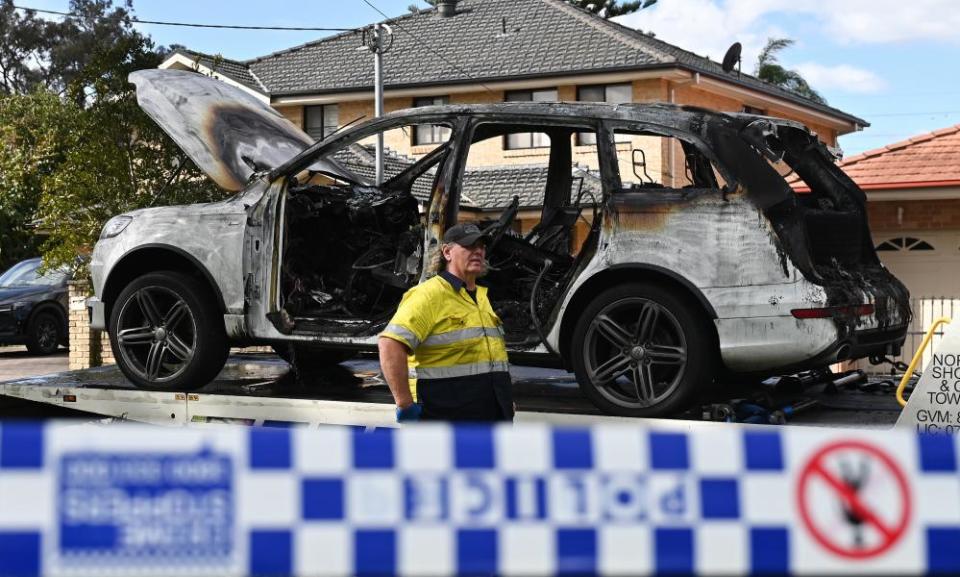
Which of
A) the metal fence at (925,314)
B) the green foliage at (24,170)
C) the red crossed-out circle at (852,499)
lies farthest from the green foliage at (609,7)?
the red crossed-out circle at (852,499)

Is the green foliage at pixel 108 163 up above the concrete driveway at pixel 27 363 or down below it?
above

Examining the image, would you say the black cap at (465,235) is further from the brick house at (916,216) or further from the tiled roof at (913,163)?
the brick house at (916,216)

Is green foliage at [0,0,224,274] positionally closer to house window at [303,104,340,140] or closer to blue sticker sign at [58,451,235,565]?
house window at [303,104,340,140]

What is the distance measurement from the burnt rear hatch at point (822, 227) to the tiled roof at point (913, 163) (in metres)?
9.38

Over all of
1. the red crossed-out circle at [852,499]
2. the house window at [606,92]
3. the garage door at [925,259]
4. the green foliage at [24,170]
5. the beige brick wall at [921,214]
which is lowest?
the red crossed-out circle at [852,499]

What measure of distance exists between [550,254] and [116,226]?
265 centimetres

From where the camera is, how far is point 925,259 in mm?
16562

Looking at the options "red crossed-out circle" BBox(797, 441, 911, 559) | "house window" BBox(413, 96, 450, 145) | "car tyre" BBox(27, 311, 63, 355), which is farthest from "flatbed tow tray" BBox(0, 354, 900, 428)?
"house window" BBox(413, 96, 450, 145)

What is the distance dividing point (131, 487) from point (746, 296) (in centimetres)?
355

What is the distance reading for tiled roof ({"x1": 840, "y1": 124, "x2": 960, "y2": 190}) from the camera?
15740mm

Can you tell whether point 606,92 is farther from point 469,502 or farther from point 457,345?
point 469,502

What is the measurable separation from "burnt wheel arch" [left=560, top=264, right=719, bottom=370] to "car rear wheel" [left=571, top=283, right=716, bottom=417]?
0.05 meters

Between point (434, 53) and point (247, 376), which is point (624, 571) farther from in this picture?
point (434, 53)

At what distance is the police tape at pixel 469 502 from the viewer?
298 centimetres
